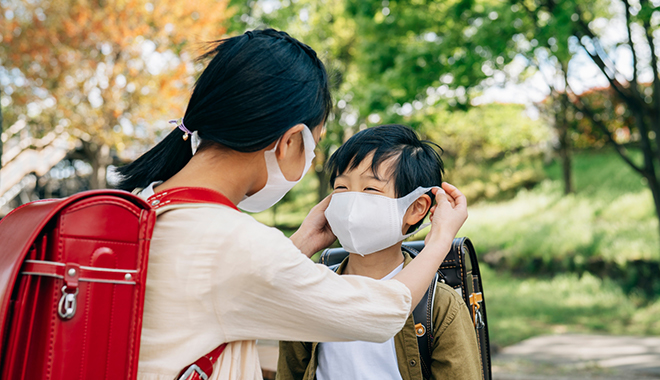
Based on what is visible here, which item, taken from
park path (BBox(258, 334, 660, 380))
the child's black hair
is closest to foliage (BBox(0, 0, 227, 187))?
park path (BBox(258, 334, 660, 380))

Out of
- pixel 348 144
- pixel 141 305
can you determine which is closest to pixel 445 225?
pixel 348 144

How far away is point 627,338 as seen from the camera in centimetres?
693

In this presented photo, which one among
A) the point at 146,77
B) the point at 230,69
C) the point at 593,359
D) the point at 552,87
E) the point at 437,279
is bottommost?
the point at 593,359

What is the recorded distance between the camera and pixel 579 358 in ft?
19.8

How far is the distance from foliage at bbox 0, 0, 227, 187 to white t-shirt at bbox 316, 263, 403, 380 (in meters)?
9.10

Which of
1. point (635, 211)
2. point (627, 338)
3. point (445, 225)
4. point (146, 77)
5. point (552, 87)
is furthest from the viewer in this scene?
point (635, 211)

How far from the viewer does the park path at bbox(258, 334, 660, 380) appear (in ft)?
17.5

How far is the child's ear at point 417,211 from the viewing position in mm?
2006

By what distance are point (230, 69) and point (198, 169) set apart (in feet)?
0.87

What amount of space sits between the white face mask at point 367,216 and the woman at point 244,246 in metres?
0.39

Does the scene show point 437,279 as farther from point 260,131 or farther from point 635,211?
point 635,211

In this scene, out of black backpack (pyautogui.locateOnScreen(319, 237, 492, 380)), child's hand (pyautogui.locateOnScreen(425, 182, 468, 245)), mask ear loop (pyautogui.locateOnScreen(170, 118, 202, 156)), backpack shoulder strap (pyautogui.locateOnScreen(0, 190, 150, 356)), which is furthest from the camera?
black backpack (pyautogui.locateOnScreen(319, 237, 492, 380))

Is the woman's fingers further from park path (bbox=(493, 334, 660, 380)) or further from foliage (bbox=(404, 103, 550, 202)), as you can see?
foliage (bbox=(404, 103, 550, 202))

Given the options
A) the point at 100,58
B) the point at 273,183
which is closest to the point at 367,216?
the point at 273,183
